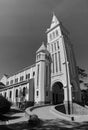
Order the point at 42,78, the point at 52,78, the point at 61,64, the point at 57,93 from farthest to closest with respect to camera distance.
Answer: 1. the point at 57,93
2. the point at 52,78
3. the point at 61,64
4. the point at 42,78

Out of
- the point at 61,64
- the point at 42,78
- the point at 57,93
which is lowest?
the point at 57,93

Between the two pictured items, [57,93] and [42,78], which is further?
[57,93]

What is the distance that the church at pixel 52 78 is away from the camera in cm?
3388

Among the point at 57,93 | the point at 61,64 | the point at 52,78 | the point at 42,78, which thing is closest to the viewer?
the point at 42,78

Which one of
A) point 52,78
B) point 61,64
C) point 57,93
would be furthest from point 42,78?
point 57,93

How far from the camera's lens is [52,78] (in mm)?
37062

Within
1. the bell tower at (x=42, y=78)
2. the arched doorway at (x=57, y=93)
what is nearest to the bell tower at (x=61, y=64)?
the arched doorway at (x=57, y=93)

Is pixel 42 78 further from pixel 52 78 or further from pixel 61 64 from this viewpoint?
pixel 61 64

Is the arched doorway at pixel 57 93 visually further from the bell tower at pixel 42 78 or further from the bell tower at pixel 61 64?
the bell tower at pixel 42 78

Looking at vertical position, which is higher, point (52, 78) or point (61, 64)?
point (61, 64)

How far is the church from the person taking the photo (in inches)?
1334

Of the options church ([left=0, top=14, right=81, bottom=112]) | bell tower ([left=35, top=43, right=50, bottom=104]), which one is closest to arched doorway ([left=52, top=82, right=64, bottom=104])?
church ([left=0, top=14, right=81, bottom=112])

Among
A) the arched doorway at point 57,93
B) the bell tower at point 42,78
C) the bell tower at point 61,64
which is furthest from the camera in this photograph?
the arched doorway at point 57,93

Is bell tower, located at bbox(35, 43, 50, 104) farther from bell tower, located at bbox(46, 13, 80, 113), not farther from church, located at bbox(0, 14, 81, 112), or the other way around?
bell tower, located at bbox(46, 13, 80, 113)
